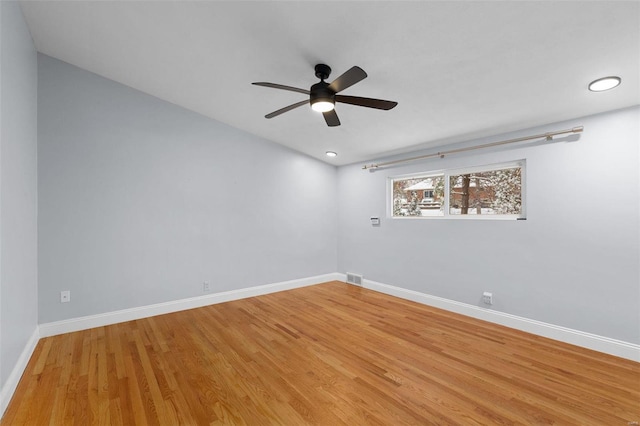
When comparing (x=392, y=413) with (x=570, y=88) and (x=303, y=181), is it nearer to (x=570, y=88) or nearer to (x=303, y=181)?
(x=570, y=88)

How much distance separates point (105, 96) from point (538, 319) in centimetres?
545

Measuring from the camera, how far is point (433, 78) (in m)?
2.43

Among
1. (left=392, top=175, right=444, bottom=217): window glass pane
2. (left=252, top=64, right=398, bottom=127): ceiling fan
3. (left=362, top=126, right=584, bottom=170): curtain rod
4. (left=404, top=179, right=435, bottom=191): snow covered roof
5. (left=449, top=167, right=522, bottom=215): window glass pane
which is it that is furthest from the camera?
(left=404, top=179, right=435, bottom=191): snow covered roof

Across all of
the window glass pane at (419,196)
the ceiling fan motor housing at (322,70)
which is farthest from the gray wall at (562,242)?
the ceiling fan motor housing at (322,70)

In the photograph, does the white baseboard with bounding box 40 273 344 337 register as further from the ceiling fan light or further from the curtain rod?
the ceiling fan light

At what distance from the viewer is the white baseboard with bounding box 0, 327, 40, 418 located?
177 centimetres

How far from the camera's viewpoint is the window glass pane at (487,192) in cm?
323

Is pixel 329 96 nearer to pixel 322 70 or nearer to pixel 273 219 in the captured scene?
pixel 322 70

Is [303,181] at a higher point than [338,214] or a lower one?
higher

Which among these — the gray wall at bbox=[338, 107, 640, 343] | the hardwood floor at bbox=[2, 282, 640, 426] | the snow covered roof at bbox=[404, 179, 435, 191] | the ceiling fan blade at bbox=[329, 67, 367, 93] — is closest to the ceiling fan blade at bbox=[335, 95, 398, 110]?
the ceiling fan blade at bbox=[329, 67, 367, 93]

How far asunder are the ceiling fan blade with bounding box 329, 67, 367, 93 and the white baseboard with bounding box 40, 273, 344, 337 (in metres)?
3.24

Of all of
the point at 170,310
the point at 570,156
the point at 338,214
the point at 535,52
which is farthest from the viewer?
the point at 338,214

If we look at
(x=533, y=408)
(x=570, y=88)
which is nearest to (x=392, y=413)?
(x=533, y=408)

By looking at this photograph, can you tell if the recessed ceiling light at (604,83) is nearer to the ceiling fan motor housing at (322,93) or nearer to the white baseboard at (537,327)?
the ceiling fan motor housing at (322,93)
